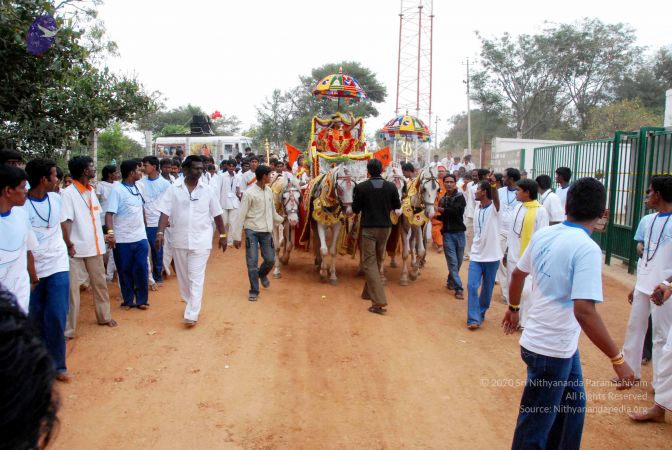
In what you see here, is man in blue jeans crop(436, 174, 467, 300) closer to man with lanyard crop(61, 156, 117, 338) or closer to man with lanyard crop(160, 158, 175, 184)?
man with lanyard crop(160, 158, 175, 184)

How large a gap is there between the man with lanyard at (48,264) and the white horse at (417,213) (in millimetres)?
5389

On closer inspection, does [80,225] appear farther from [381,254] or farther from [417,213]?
[417,213]

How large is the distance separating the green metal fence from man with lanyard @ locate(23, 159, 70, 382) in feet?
29.6

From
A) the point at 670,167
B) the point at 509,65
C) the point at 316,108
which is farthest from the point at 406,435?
the point at 509,65

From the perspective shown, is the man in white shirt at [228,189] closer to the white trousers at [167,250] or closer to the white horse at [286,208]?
the white horse at [286,208]

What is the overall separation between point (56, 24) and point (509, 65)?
3374cm

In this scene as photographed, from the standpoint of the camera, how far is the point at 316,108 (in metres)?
34.1

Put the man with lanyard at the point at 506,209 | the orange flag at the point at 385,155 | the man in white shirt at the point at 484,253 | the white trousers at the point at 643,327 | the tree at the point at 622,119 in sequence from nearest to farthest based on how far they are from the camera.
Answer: the white trousers at the point at 643,327 < the man in white shirt at the point at 484,253 < the man with lanyard at the point at 506,209 < the orange flag at the point at 385,155 < the tree at the point at 622,119

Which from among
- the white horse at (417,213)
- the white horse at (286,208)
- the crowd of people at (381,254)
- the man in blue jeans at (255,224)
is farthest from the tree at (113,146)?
the white horse at (417,213)

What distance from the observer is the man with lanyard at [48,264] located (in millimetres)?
4766

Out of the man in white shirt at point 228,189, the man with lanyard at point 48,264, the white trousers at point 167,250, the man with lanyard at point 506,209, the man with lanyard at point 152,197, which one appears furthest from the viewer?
the man in white shirt at point 228,189

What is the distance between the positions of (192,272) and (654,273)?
4791mm

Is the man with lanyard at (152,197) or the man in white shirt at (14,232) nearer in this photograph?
the man in white shirt at (14,232)

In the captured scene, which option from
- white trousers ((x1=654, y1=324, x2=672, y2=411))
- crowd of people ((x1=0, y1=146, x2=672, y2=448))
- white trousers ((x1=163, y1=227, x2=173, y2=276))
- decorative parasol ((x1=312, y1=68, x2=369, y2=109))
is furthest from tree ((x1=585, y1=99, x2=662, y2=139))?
white trousers ((x1=654, y1=324, x2=672, y2=411))
